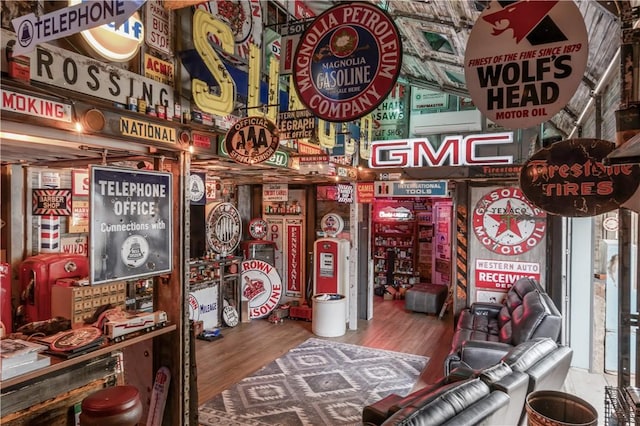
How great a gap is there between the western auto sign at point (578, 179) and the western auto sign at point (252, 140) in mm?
2399

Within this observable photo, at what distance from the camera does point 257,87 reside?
4.92 metres

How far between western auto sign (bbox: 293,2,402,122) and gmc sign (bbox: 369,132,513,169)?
17.2ft

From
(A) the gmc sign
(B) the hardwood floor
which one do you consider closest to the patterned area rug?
(B) the hardwood floor

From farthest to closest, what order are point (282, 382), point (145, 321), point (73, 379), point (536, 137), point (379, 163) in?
point (379, 163), point (536, 137), point (282, 382), point (145, 321), point (73, 379)

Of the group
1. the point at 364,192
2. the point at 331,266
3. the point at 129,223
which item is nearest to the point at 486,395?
the point at 129,223

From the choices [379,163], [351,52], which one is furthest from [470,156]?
[351,52]

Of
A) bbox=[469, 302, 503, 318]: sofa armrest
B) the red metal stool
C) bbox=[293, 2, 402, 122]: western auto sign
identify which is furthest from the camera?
bbox=[469, 302, 503, 318]: sofa armrest

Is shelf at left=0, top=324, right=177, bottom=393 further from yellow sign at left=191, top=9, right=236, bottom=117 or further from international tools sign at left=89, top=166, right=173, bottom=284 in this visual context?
yellow sign at left=191, top=9, right=236, bottom=117

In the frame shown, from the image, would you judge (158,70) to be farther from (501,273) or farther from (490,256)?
(501,273)

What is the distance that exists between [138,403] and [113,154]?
2.29 m

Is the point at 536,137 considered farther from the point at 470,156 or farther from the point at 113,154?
the point at 113,154

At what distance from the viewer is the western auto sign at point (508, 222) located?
732 cm

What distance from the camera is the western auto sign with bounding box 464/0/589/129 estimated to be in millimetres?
2035

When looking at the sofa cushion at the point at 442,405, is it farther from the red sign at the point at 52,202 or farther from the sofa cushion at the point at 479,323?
the red sign at the point at 52,202
